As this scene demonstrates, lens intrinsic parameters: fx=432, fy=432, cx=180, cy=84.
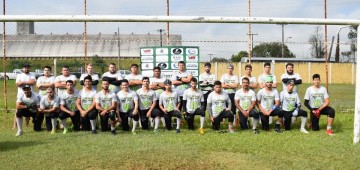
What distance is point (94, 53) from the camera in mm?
28719

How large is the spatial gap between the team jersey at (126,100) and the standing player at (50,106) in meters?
1.38

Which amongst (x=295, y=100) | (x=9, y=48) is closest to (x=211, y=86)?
(x=295, y=100)

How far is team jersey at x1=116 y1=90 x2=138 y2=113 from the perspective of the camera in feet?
31.6

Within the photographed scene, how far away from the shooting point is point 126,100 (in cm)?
964

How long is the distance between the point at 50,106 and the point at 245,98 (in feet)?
14.3

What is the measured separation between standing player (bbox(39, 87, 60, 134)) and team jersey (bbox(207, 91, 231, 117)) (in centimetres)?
339

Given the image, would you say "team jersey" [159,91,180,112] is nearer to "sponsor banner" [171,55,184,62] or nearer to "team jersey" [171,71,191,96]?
"team jersey" [171,71,191,96]

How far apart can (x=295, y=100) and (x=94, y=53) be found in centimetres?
2089

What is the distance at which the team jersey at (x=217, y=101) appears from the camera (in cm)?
959

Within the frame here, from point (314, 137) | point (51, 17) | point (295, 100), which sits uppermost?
point (51, 17)

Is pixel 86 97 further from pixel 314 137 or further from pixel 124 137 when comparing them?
pixel 314 137

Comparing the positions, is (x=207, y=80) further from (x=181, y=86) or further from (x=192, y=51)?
(x=192, y=51)

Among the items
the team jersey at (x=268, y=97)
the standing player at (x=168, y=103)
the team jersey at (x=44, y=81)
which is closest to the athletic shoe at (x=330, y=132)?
the team jersey at (x=268, y=97)

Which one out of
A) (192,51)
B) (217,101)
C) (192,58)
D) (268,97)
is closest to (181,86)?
(217,101)
